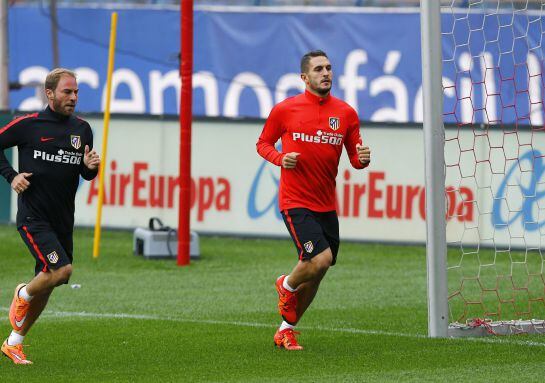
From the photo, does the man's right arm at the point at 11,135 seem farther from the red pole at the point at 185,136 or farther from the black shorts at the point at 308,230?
the red pole at the point at 185,136

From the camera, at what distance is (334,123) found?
11000mm

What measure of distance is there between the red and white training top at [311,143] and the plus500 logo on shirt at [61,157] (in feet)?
4.77

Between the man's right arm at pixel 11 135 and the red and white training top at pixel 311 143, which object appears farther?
the red and white training top at pixel 311 143

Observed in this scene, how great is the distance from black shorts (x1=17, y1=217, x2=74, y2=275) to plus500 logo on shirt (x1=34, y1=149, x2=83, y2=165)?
1.47 feet

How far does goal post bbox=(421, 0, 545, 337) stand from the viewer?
1160 cm

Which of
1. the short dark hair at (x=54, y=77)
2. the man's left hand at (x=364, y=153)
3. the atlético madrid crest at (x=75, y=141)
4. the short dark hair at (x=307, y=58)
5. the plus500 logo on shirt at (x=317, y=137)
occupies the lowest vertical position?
the man's left hand at (x=364, y=153)

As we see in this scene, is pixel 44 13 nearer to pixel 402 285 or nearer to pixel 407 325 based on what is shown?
pixel 402 285

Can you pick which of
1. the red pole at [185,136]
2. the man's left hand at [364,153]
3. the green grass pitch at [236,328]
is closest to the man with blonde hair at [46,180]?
the green grass pitch at [236,328]

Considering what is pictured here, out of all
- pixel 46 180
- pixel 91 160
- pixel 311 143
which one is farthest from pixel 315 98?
pixel 46 180

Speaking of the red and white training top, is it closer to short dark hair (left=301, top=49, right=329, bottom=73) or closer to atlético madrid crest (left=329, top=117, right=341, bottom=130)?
atlético madrid crest (left=329, top=117, right=341, bottom=130)

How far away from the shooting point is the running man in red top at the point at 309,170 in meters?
10.8

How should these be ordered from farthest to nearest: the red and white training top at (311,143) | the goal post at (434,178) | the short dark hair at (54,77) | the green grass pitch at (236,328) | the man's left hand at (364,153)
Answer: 1. the goal post at (434,178)
2. the red and white training top at (311,143)
3. the man's left hand at (364,153)
4. the short dark hair at (54,77)
5. the green grass pitch at (236,328)

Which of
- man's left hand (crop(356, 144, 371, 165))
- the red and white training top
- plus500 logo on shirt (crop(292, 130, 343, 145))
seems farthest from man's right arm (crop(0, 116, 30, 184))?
man's left hand (crop(356, 144, 371, 165))

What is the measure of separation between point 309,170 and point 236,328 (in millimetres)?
1980
